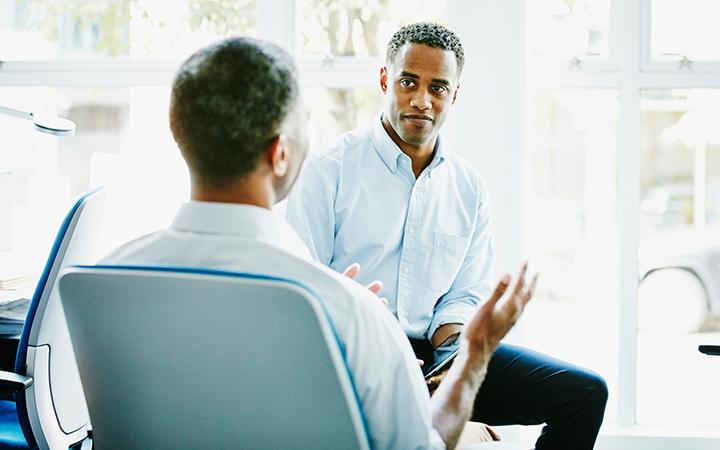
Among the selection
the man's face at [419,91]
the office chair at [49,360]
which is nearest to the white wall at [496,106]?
the man's face at [419,91]

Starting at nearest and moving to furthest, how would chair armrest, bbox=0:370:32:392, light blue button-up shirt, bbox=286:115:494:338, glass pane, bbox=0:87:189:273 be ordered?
chair armrest, bbox=0:370:32:392 → light blue button-up shirt, bbox=286:115:494:338 → glass pane, bbox=0:87:189:273

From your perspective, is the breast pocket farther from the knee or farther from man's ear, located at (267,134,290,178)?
man's ear, located at (267,134,290,178)

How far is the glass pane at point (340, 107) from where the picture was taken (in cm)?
287

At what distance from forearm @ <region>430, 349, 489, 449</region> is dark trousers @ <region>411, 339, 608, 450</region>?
867 millimetres

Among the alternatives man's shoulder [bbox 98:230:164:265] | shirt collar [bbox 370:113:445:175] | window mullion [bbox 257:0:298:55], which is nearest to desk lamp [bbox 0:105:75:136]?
window mullion [bbox 257:0:298:55]

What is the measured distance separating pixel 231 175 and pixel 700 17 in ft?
7.72

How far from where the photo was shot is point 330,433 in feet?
3.27

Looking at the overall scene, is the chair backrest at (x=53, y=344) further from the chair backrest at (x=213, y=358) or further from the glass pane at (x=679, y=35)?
the glass pane at (x=679, y=35)

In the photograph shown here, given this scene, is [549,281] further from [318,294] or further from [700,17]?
[318,294]

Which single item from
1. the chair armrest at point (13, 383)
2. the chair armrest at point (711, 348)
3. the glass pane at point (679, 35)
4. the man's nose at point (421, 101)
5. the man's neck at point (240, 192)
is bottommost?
the chair armrest at point (13, 383)

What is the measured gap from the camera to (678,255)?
9.62ft

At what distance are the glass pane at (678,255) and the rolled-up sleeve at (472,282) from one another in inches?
37.5

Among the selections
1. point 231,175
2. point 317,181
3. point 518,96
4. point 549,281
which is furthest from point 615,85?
point 231,175

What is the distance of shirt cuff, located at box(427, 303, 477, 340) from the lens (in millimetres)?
2016
